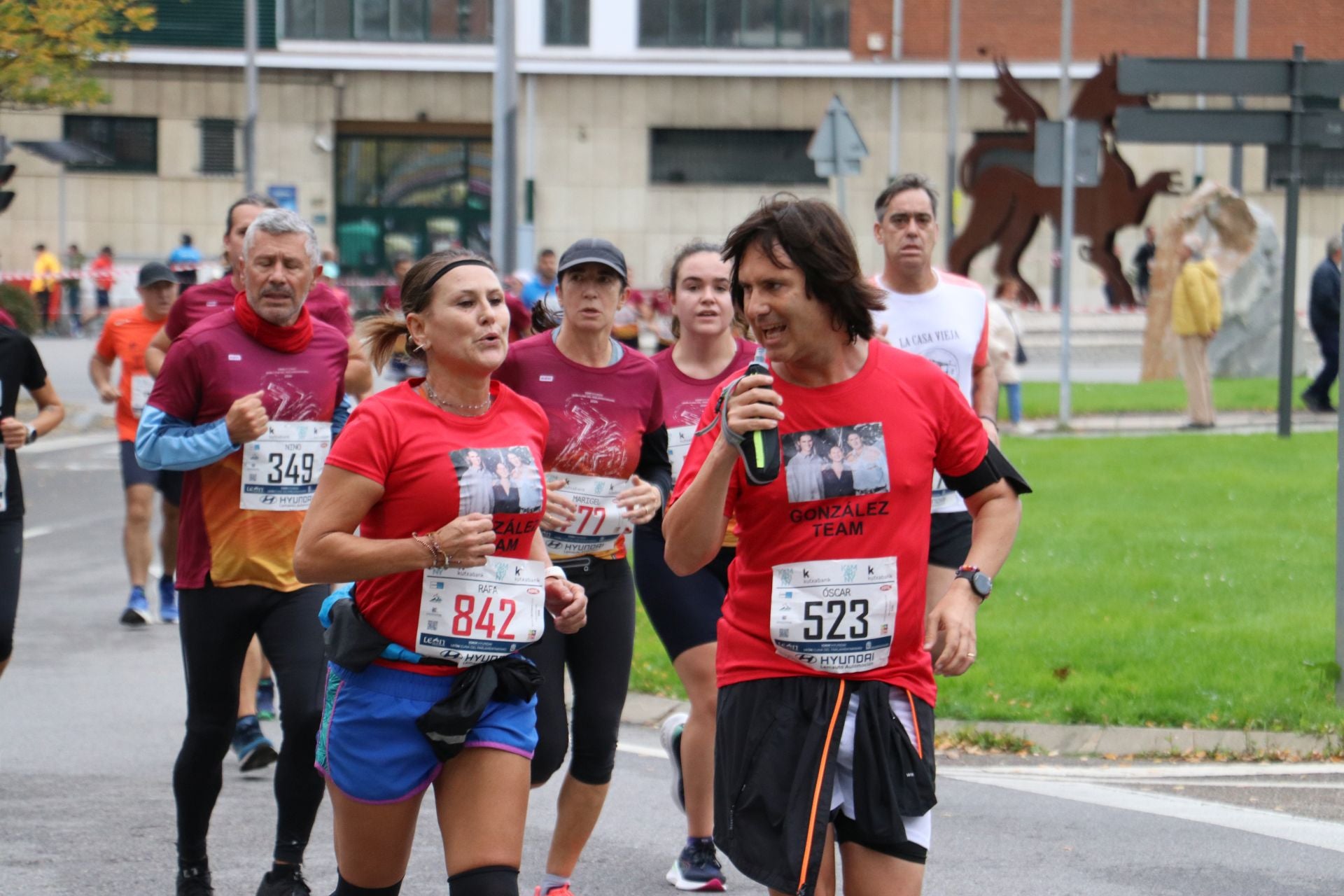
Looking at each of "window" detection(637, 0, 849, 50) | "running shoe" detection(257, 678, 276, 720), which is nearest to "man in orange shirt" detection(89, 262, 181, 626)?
"running shoe" detection(257, 678, 276, 720)

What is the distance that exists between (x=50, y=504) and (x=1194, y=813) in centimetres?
1177

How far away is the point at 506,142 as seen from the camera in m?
17.2

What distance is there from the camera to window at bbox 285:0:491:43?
1951 inches

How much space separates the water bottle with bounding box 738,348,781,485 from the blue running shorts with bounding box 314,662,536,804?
36.1 inches

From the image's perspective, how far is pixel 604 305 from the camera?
18.2 ft

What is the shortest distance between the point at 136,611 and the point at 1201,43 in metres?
44.7

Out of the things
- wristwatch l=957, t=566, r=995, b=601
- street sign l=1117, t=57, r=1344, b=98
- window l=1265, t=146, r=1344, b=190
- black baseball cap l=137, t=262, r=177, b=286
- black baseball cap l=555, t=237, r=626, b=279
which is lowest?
wristwatch l=957, t=566, r=995, b=601

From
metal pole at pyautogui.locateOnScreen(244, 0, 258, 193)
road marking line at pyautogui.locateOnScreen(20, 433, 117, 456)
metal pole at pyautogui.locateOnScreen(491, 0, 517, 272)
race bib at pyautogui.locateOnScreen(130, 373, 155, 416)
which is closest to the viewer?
race bib at pyautogui.locateOnScreen(130, 373, 155, 416)

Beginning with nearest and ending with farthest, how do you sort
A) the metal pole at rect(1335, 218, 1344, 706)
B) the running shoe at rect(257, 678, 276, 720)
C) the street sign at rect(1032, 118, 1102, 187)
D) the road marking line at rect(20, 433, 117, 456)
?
the metal pole at rect(1335, 218, 1344, 706), the running shoe at rect(257, 678, 276, 720), the street sign at rect(1032, 118, 1102, 187), the road marking line at rect(20, 433, 117, 456)

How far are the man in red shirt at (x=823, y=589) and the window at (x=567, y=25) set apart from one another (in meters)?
46.9

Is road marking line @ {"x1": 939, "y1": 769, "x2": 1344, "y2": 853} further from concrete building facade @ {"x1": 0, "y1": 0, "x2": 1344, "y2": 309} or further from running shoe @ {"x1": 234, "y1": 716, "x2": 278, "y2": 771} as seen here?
concrete building facade @ {"x1": 0, "y1": 0, "x2": 1344, "y2": 309}

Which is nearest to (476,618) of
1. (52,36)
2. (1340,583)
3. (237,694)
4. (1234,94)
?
(237,694)

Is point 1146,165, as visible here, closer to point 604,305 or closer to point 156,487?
point 156,487

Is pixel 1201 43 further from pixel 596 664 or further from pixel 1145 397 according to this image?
pixel 596 664
